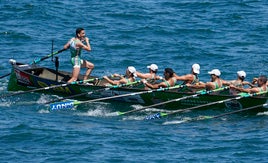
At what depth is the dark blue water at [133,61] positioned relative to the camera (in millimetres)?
27344

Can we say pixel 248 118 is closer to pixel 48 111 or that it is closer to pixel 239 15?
pixel 48 111

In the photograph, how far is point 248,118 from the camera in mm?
31359

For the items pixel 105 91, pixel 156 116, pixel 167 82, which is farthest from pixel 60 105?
pixel 167 82

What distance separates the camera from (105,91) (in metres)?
34.2

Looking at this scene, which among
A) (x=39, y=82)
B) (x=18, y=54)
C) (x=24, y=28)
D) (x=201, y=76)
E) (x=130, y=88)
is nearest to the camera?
(x=130, y=88)

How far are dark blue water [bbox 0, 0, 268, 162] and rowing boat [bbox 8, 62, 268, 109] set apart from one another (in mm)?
492

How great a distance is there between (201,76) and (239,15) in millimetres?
12591

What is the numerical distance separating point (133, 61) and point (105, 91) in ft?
24.1

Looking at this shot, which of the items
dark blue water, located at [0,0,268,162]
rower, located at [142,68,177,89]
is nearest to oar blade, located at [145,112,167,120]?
dark blue water, located at [0,0,268,162]

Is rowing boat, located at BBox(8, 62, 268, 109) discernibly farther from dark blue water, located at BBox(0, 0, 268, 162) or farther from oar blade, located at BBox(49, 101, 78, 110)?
oar blade, located at BBox(49, 101, 78, 110)

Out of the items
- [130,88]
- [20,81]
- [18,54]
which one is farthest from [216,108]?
[18,54]

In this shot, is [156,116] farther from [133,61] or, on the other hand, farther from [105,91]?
[133,61]

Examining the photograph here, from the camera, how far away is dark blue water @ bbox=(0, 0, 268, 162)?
1077 inches

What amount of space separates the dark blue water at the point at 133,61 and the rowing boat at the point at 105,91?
49 cm
